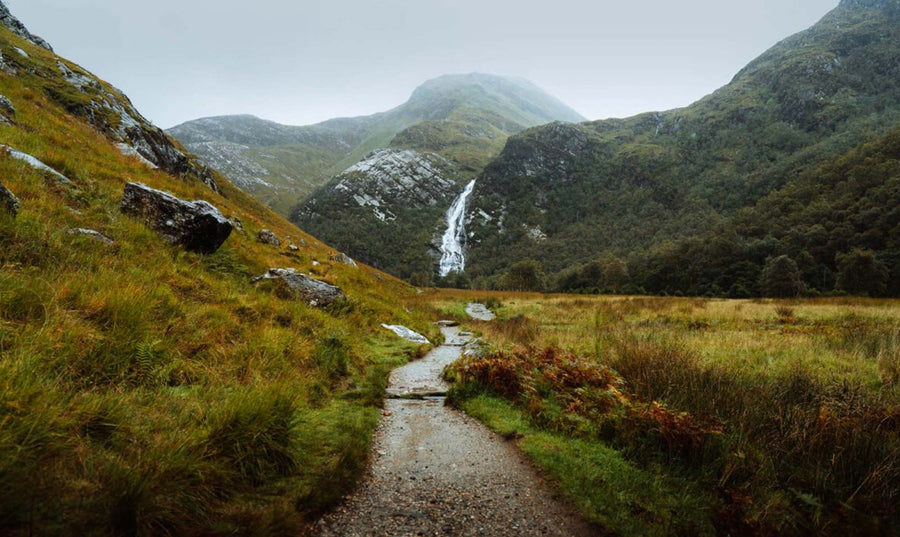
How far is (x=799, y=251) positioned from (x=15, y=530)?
118592 millimetres

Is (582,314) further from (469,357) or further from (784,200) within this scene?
(784,200)

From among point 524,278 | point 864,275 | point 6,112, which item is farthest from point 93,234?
point 524,278

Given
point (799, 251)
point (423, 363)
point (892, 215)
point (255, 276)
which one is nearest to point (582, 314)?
point (423, 363)

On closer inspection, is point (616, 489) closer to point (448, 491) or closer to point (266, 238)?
point (448, 491)

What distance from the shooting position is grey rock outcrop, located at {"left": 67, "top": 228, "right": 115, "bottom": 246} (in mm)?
7242

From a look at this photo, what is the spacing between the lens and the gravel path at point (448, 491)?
12.6 feet

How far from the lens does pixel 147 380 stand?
4785mm

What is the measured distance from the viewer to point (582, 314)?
27.6 meters

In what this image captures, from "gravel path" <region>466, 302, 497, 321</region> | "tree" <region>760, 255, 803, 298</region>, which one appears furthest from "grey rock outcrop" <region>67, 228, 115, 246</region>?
"tree" <region>760, 255, 803, 298</region>

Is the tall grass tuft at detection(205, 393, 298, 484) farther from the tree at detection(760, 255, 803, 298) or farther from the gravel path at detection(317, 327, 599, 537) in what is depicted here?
the tree at detection(760, 255, 803, 298)

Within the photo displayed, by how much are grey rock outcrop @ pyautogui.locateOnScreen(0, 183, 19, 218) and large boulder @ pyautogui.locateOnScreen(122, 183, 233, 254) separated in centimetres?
324

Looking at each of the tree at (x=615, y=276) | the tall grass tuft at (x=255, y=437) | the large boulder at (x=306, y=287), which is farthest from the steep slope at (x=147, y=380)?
the tree at (x=615, y=276)

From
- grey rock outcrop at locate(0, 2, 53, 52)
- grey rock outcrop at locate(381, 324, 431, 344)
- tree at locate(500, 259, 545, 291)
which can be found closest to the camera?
grey rock outcrop at locate(381, 324, 431, 344)

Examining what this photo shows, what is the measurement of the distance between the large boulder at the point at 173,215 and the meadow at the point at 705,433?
26.4ft
